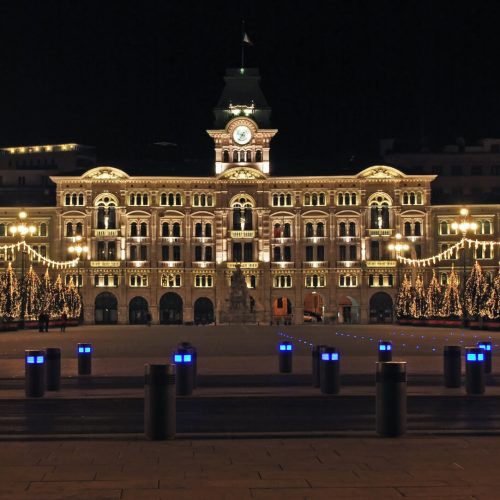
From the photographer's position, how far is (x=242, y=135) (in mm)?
127312

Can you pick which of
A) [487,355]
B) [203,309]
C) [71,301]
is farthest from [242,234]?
[487,355]

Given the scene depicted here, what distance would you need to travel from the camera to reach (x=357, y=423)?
61.7 ft

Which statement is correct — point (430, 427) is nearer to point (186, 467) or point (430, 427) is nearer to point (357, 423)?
point (357, 423)

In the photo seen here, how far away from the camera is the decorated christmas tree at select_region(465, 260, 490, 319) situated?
82.1 metres

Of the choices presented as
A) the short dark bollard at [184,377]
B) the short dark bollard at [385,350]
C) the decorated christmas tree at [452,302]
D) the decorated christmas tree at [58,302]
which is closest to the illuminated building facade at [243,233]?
the decorated christmas tree at [58,302]

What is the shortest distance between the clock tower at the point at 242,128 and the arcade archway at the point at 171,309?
14.2 m

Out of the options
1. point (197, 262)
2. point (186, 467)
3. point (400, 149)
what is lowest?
point (186, 467)

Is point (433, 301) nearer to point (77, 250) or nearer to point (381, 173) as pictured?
point (381, 173)

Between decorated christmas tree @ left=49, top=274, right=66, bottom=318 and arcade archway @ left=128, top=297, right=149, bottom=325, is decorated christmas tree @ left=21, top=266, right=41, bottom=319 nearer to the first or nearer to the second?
decorated christmas tree @ left=49, top=274, right=66, bottom=318

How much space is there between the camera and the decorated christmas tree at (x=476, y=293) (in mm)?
82069

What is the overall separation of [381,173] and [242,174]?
578 inches

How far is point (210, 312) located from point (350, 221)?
17798mm

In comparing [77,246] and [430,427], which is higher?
[77,246]

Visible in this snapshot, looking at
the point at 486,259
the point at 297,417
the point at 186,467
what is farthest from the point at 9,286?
the point at 186,467
